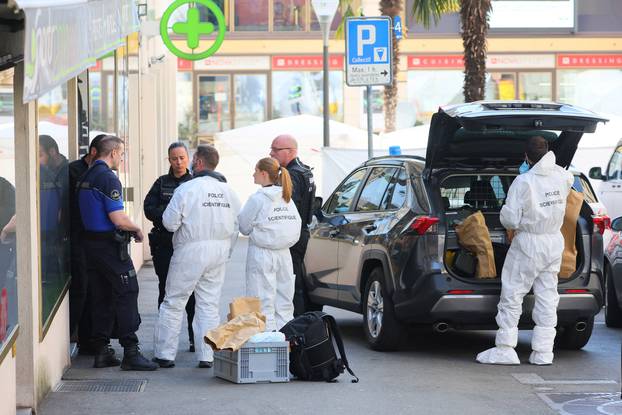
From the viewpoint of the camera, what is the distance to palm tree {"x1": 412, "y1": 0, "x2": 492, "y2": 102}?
2156 cm

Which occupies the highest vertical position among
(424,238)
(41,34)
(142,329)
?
(41,34)

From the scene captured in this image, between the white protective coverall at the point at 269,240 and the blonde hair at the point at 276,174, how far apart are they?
0.05 metres

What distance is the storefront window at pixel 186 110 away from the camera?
40.0m

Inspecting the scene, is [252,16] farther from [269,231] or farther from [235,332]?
[235,332]

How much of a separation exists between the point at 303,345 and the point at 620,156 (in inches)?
303

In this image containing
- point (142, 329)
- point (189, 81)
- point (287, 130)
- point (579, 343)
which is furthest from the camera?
point (189, 81)

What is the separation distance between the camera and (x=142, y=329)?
1168 centimetres

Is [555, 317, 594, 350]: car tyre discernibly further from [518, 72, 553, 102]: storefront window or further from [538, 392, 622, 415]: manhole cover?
[518, 72, 553, 102]: storefront window

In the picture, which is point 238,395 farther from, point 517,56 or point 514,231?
point 517,56

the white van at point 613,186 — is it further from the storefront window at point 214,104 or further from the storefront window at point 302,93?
the storefront window at point 214,104

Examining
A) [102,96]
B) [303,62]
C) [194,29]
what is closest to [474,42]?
[194,29]

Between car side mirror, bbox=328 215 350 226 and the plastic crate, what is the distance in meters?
2.64

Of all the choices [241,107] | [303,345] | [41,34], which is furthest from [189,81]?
[41,34]

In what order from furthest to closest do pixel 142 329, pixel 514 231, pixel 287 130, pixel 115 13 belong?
pixel 287 130
pixel 142 329
pixel 514 231
pixel 115 13
